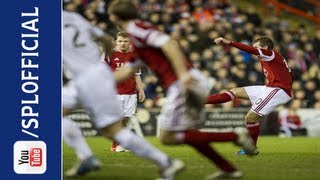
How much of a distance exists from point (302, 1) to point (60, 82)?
1757 cm

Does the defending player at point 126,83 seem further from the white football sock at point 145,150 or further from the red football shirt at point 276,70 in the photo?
the white football sock at point 145,150

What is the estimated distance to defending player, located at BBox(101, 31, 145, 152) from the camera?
503 inches

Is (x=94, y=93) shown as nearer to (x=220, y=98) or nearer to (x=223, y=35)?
(x=220, y=98)

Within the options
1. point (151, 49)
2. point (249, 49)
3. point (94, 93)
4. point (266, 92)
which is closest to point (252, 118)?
point (266, 92)

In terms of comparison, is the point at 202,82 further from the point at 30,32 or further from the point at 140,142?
the point at 30,32

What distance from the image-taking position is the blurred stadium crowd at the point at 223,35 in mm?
19141

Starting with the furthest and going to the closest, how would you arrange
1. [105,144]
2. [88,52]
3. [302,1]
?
[302,1] → [105,144] → [88,52]

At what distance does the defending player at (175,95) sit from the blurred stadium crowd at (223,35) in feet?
35.6

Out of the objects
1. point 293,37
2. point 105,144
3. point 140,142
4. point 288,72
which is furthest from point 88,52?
point 293,37

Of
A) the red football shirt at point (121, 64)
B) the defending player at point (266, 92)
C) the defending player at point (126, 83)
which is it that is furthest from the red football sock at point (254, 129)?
the red football shirt at point (121, 64)

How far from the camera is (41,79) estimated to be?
8.03 m

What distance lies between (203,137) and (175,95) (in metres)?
0.45

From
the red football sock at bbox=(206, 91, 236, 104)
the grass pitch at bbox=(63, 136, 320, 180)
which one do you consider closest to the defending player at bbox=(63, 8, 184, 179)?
the grass pitch at bbox=(63, 136, 320, 180)

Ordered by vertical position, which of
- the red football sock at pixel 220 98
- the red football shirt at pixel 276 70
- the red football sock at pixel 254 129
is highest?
the red football shirt at pixel 276 70
